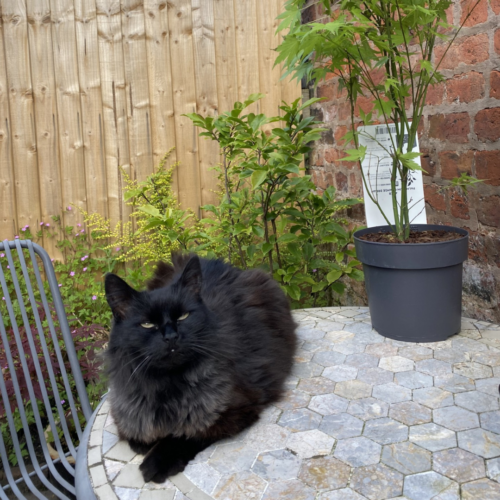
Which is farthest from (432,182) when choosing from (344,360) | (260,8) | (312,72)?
(260,8)

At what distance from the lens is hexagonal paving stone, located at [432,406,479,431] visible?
127 centimetres

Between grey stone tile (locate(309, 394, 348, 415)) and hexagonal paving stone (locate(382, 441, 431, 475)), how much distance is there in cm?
22

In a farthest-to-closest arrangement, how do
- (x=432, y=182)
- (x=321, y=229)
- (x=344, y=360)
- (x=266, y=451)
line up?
(x=321, y=229) < (x=432, y=182) < (x=344, y=360) < (x=266, y=451)

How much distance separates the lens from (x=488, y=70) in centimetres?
214

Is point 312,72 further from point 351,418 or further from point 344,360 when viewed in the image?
point 351,418

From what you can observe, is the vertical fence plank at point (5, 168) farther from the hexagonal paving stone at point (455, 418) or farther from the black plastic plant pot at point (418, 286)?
the hexagonal paving stone at point (455, 418)

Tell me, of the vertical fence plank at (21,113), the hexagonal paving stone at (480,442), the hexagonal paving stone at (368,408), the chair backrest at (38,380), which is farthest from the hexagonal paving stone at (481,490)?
the vertical fence plank at (21,113)

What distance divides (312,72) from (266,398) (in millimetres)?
1245

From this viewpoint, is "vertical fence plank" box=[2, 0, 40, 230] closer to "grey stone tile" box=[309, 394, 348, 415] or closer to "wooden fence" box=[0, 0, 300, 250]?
"wooden fence" box=[0, 0, 300, 250]

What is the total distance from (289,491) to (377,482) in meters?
0.19

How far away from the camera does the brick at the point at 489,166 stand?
2129 millimetres

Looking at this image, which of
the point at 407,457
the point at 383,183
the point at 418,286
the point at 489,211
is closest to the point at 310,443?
the point at 407,457

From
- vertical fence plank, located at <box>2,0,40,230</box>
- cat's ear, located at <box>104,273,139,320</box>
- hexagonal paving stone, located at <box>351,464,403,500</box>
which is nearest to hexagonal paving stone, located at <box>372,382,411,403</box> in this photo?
hexagonal paving stone, located at <box>351,464,403,500</box>

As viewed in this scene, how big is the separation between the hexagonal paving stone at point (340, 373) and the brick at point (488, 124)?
3.99 ft
